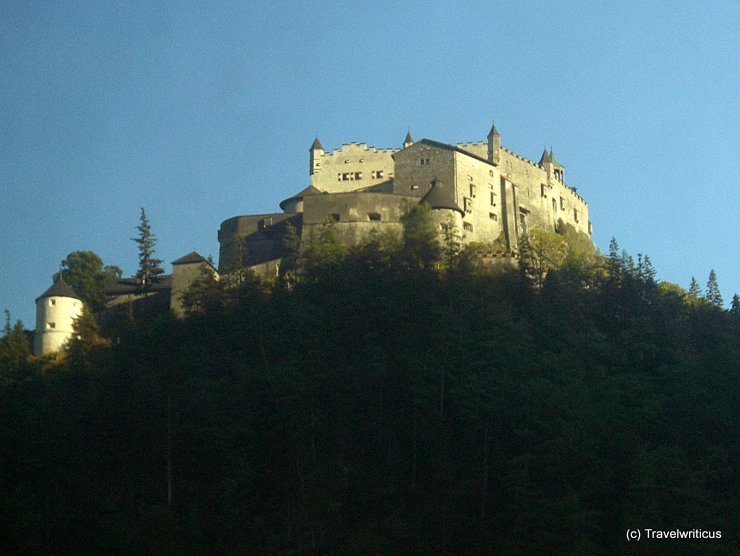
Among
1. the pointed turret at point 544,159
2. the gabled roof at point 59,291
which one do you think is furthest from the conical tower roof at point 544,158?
the gabled roof at point 59,291

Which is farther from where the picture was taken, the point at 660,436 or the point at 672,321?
the point at 672,321

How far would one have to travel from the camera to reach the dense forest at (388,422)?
50094mm

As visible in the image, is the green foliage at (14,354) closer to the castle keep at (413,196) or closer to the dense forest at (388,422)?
the dense forest at (388,422)

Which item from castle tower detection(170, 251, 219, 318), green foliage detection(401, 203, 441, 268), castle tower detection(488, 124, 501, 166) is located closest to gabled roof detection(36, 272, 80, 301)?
castle tower detection(170, 251, 219, 318)

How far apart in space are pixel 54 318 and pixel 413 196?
20.9 meters

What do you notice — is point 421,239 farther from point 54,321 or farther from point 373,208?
point 54,321

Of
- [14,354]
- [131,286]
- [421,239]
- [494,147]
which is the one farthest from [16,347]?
[494,147]

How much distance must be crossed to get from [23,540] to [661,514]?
24709 mm

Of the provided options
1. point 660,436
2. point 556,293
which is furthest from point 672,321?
point 660,436

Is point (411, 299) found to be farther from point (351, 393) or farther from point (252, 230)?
point (252, 230)

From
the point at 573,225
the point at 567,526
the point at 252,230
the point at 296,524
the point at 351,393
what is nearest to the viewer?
the point at 567,526

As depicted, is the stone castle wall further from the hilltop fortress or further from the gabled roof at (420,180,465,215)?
the gabled roof at (420,180,465,215)

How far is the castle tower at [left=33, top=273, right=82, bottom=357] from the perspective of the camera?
6925cm

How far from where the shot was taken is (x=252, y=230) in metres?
74.7
